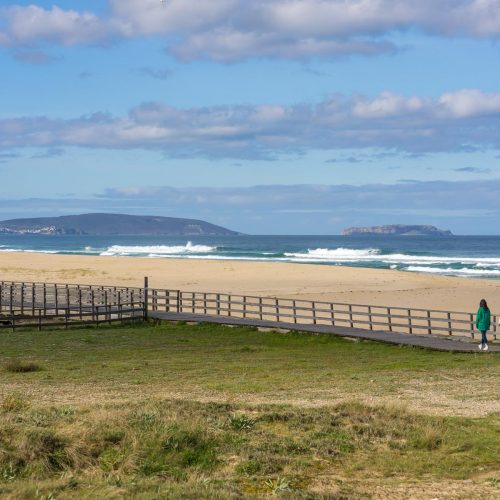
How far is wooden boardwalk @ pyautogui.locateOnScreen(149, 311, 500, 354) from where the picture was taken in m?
27.7

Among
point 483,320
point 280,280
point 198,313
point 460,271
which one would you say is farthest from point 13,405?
point 460,271

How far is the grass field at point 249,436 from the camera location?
10.0m

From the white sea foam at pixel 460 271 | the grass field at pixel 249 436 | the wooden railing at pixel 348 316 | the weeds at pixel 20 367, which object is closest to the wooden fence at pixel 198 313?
the wooden railing at pixel 348 316

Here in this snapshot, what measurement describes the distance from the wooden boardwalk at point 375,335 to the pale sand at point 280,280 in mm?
15479

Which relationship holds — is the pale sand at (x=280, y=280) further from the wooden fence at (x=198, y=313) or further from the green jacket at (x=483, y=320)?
the green jacket at (x=483, y=320)

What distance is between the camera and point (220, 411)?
13320 mm

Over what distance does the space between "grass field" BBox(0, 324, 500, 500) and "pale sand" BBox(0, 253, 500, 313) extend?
29.2 m

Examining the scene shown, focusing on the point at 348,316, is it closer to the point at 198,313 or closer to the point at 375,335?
the point at 198,313

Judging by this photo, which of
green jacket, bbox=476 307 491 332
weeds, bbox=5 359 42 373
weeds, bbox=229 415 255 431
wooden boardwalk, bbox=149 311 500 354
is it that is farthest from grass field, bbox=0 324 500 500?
wooden boardwalk, bbox=149 311 500 354

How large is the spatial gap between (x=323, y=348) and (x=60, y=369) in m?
9.80

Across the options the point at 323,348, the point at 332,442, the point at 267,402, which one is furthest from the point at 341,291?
the point at 332,442

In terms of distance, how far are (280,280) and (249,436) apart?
5835 cm

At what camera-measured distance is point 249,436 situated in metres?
12.0

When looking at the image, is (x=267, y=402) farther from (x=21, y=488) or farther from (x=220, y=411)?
(x=21, y=488)
